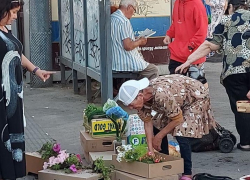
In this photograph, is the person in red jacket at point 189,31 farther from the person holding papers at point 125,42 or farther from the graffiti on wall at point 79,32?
the graffiti on wall at point 79,32

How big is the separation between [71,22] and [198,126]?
484 centimetres

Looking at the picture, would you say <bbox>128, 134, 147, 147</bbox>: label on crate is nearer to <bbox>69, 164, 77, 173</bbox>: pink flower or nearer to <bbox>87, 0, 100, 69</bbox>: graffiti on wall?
<bbox>69, 164, 77, 173</bbox>: pink flower

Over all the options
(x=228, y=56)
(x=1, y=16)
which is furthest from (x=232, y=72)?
(x=1, y=16)

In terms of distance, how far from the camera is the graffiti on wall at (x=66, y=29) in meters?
9.63

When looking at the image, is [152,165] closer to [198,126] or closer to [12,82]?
[198,126]

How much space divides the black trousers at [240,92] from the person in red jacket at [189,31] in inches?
33.4

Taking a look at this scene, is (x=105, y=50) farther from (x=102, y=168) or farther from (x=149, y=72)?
(x=102, y=168)

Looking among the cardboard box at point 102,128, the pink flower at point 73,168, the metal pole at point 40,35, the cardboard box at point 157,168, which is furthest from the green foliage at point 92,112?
the metal pole at point 40,35

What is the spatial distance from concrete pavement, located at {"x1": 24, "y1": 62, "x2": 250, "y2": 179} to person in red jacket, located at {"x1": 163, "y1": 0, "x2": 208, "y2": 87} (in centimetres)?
89

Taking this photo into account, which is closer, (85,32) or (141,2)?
(85,32)

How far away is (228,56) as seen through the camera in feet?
19.0

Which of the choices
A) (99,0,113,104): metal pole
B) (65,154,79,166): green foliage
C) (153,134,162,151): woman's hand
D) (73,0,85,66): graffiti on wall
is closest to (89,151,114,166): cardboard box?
(65,154,79,166): green foliage

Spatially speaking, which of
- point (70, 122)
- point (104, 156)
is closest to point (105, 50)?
point (70, 122)

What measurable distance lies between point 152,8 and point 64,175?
206 inches
